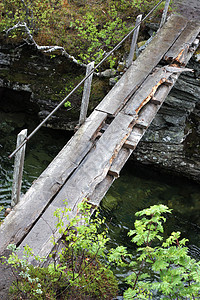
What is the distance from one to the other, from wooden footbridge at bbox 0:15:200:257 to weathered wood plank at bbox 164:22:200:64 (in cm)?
3

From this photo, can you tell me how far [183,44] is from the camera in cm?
872

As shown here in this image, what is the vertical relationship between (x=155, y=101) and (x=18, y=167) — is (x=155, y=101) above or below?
above

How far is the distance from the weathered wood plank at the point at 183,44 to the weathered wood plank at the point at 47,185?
3120mm

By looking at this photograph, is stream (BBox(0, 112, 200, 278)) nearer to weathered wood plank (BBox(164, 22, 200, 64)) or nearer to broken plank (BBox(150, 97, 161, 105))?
broken plank (BBox(150, 97, 161, 105))

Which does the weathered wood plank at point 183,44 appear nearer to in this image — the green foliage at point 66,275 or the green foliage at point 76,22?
the green foliage at point 76,22

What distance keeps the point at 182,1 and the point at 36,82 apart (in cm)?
591

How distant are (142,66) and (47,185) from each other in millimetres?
4353

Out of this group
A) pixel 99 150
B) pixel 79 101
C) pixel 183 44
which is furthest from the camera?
pixel 79 101

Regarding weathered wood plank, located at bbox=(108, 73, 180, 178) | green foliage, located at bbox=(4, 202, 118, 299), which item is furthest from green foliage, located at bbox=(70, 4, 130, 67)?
green foliage, located at bbox=(4, 202, 118, 299)

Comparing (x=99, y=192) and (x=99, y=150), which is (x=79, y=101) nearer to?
(x=99, y=150)

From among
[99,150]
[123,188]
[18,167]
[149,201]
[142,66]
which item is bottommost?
[18,167]

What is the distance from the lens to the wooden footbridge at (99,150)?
14.1ft

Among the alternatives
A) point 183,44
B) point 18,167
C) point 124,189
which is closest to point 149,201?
point 124,189

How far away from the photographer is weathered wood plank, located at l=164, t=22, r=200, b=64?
27.0 feet
